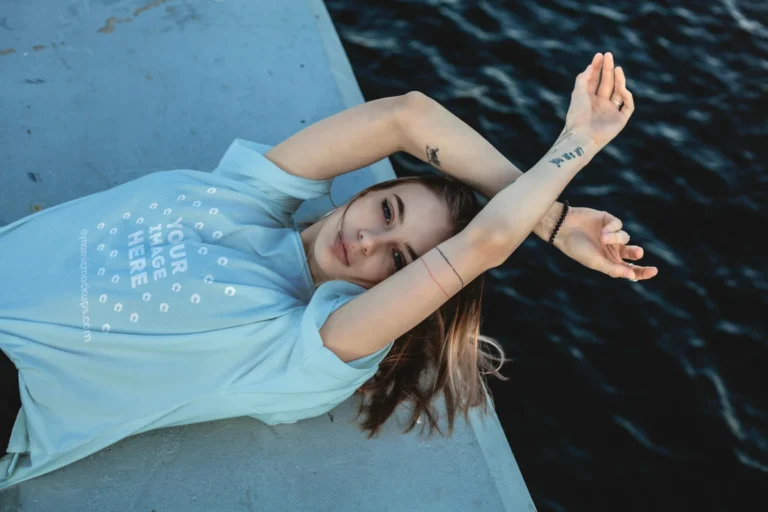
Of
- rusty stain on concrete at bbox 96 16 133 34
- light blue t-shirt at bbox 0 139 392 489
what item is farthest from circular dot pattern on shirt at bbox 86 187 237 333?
rusty stain on concrete at bbox 96 16 133 34

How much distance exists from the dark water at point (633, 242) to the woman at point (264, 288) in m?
1.45

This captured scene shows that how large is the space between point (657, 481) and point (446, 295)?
2140 millimetres

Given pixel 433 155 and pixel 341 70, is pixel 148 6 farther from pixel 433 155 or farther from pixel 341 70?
pixel 433 155

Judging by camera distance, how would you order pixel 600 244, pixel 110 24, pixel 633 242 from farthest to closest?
1. pixel 633 242
2. pixel 110 24
3. pixel 600 244

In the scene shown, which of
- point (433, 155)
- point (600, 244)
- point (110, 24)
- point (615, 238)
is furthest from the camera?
point (110, 24)

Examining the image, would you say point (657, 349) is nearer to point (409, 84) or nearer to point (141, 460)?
point (409, 84)

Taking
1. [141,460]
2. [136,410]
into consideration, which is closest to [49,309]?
[136,410]

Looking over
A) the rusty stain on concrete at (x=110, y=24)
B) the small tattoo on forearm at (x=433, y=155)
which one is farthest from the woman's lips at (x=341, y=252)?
the rusty stain on concrete at (x=110, y=24)

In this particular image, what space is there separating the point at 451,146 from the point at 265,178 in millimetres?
746

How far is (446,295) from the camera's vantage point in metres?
2.44

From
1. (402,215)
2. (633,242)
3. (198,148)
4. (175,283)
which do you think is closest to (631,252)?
(402,215)

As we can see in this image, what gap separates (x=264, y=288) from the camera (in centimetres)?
260

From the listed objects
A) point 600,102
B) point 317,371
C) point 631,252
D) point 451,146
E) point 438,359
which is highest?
point 600,102

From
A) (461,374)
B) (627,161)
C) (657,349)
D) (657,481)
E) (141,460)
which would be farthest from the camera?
(627,161)
